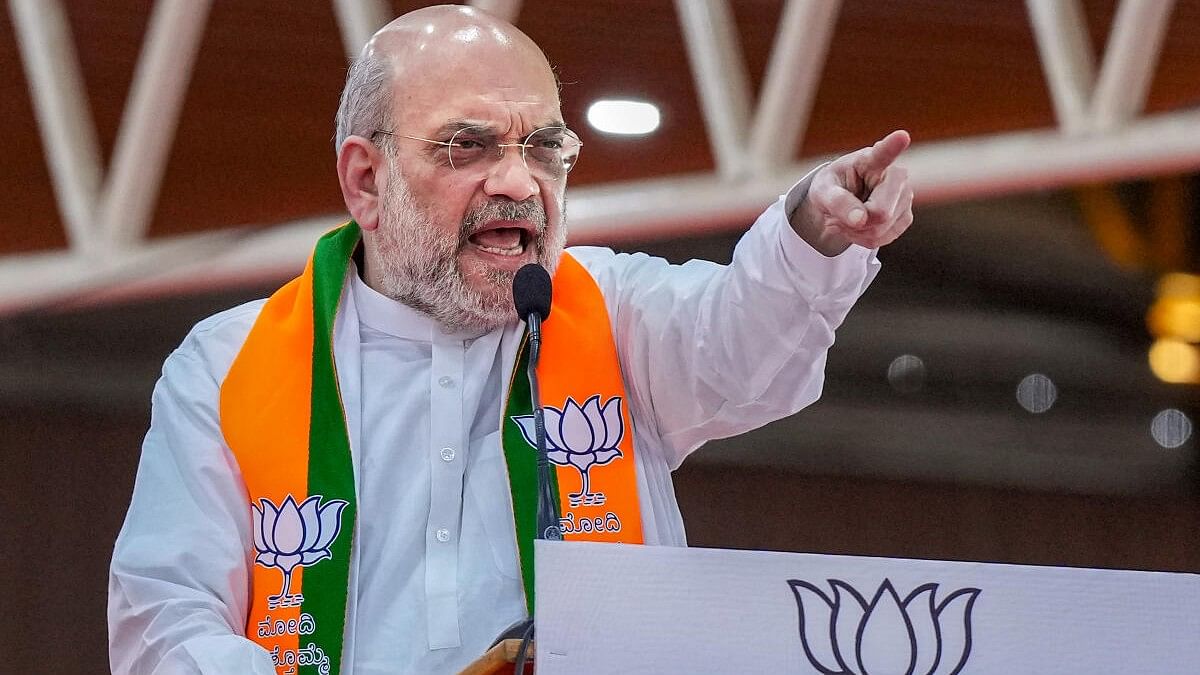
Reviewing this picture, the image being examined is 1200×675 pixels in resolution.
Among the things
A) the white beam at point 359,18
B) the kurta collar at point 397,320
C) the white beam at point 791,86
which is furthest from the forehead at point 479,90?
the white beam at point 791,86

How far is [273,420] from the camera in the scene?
2.60 meters

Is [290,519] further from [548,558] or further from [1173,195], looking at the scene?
[1173,195]

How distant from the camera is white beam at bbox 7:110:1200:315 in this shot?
176 inches

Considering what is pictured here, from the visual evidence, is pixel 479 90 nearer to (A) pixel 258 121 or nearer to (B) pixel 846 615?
(B) pixel 846 615

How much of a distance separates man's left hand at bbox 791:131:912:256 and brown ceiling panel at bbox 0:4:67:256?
10.4ft

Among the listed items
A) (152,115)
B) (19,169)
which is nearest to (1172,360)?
(152,115)

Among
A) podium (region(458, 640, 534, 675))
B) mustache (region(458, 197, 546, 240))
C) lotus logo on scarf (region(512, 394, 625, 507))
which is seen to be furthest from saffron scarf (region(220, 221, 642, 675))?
podium (region(458, 640, 534, 675))

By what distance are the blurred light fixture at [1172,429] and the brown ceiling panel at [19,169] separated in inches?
129

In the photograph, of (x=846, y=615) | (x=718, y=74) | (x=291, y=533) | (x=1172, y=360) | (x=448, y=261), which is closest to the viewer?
(x=846, y=615)

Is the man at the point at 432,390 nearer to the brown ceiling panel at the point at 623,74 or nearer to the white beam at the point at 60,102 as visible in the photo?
the brown ceiling panel at the point at 623,74

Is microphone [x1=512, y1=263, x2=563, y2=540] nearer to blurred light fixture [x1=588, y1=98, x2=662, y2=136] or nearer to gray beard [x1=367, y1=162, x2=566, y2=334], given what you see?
gray beard [x1=367, y1=162, x2=566, y2=334]

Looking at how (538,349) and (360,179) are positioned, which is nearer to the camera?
(538,349)

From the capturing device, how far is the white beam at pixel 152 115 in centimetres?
461

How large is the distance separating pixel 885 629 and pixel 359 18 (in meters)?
3.26
